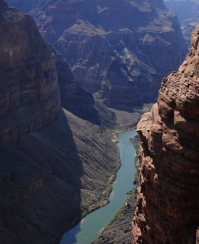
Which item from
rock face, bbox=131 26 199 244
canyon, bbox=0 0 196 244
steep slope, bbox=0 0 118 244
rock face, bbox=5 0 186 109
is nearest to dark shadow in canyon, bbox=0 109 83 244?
steep slope, bbox=0 0 118 244

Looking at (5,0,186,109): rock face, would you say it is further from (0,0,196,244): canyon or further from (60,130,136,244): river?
(60,130,136,244): river

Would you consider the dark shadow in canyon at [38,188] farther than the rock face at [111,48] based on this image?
No

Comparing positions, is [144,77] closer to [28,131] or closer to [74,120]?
[74,120]

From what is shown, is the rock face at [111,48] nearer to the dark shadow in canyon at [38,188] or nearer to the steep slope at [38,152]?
the steep slope at [38,152]

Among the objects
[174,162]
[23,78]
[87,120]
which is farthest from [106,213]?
[87,120]

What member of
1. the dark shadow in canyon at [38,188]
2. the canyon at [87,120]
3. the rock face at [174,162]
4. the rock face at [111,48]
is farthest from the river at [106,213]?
the rock face at [111,48]

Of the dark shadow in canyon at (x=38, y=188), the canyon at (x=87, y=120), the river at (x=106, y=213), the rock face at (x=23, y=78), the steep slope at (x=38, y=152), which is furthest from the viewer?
the rock face at (x=23, y=78)
